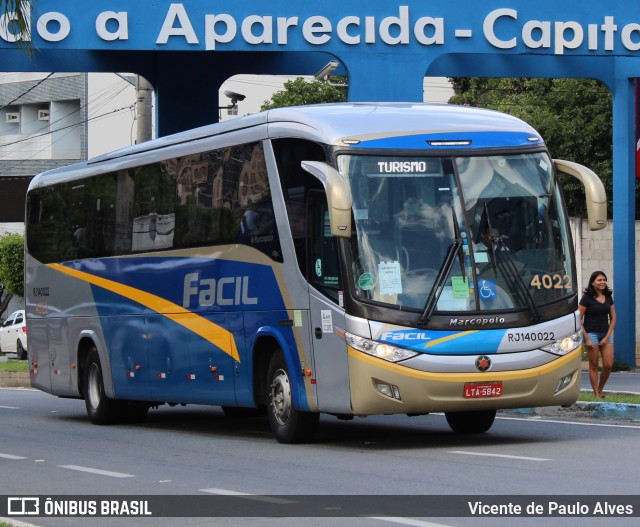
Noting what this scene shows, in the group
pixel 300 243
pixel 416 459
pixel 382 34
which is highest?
pixel 382 34

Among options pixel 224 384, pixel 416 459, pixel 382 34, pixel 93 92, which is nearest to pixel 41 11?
pixel 382 34

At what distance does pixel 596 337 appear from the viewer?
64.7 ft

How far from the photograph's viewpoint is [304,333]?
14.9 metres

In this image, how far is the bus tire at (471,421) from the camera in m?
16.1

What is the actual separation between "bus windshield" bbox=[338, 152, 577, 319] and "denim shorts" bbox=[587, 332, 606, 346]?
5142 mm

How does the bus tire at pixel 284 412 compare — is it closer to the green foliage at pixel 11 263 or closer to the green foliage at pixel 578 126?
the green foliage at pixel 578 126

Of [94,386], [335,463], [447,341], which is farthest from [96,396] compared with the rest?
[447,341]

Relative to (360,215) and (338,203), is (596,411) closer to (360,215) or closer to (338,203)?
(360,215)

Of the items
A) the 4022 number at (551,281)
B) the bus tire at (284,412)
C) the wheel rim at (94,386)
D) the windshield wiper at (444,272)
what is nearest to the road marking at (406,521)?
the windshield wiper at (444,272)

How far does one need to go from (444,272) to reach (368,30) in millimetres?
11845

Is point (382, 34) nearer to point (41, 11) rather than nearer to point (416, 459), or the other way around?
point (41, 11)

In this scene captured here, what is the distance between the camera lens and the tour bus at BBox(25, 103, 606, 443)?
14.0m

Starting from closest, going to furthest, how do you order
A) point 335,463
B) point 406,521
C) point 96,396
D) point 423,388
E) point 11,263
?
point 406,521, point 335,463, point 423,388, point 96,396, point 11,263

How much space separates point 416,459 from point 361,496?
2566mm
